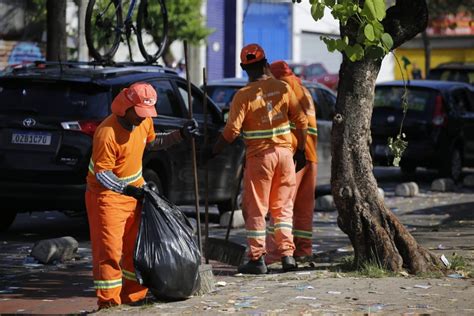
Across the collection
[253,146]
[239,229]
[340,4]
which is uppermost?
[340,4]

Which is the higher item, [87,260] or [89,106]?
[89,106]

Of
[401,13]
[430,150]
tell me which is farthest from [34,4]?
[401,13]

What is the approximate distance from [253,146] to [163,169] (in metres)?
2.98

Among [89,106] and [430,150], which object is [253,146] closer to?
[89,106]

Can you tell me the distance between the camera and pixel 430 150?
19.9 meters

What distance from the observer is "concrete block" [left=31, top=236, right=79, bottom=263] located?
10898mm

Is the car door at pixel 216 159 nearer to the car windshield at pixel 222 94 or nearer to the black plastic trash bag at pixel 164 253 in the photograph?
the car windshield at pixel 222 94

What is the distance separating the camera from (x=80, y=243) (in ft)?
40.7

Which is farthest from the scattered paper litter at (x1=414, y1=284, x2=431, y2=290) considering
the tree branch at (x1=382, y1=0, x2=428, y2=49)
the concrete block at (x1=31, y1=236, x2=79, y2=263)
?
the concrete block at (x1=31, y1=236, x2=79, y2=263)

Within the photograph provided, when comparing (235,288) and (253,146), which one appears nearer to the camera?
(235,288)

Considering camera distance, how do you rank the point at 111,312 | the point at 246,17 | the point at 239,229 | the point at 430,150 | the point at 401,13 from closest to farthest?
the point at 111,312 → the point at 401,13 → the point at 239,229 → the point at 430,150 → the point at 246,17

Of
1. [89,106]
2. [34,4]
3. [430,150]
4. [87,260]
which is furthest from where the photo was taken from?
[34,4]


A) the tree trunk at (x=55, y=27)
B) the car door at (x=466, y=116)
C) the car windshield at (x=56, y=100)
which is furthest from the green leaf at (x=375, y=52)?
the car door at (x=466, y=116)

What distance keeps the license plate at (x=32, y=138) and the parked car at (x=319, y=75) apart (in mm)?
28403
